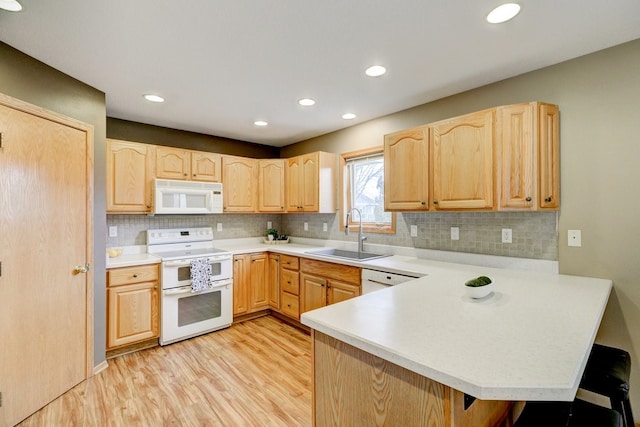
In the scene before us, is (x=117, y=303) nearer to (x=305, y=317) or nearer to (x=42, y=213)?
(x=42, y=213)

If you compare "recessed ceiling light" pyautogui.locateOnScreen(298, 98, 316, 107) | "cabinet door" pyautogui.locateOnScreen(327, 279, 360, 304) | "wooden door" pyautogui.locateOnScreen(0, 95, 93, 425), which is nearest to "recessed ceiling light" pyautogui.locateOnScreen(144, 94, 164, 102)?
"wooden door" pyautogui.locateOnScreen(0, 95, 93, 425)

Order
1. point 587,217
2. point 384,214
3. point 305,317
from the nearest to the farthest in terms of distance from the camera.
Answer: point 305,317
point 587,217
point 384,214

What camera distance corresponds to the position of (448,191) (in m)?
2.41

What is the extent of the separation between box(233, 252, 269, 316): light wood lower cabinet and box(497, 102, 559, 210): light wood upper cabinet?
9.01 ft

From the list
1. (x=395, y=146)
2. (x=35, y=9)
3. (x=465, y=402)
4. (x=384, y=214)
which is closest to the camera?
(x=465, y=402)

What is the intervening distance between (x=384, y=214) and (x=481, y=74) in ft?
5.28

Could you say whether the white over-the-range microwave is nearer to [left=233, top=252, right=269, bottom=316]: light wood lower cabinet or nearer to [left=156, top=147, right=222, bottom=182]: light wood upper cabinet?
[left=156, top=147, right=222, bottom=182]: light wood upper cabinet

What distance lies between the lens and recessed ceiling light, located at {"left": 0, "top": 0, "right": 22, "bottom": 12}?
1501 millimetres

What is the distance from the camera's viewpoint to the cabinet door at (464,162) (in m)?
2.19

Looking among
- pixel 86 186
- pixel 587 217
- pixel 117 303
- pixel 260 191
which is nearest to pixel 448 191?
pixel 587 217

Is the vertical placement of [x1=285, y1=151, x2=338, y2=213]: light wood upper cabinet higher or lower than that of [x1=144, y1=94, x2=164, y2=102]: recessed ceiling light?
lower

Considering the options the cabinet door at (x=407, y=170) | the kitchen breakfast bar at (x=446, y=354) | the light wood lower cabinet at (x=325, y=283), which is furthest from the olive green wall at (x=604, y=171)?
the light wood lower cabinet at (x=325, y=283)

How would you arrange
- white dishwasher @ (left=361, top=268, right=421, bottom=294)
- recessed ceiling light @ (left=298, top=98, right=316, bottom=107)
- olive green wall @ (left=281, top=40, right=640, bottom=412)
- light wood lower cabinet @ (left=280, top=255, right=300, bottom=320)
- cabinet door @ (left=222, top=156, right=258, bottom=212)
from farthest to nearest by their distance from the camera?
1. cabinet door @ (left=222, top=156, right=258, bottom=212)
2. light wood lower cabinet @ (left=280, top=255, right=300, bottom=320)
3. recessed ceiling light @ (left=298, top=98, right=316, bottom=107)
4. white dishwasher @ (left=361, top=268, right=421, bottom=294)
5. olive green wall @ (left=281, top=40, right=640, bottom=412)

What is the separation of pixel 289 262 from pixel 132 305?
5.35 ft
